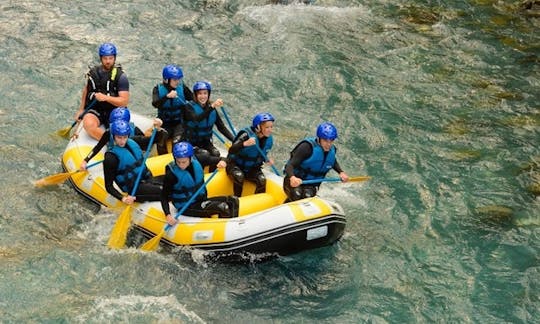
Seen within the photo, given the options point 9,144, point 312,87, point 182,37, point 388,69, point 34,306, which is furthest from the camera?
point 182,37

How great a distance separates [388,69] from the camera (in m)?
13.6

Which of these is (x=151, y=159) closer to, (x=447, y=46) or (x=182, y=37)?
(x=182, y=37)

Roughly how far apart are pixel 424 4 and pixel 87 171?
11.6 meters

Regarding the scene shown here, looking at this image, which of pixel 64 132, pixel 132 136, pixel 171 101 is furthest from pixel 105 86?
pixel 64 132

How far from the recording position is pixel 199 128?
9.02 metres

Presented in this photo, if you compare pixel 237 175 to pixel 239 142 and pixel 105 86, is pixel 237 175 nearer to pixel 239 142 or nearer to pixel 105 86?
pixel 239 142

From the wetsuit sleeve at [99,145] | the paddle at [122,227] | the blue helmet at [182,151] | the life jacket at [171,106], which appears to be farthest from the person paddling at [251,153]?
the wetsuit sleeve at [99,145]

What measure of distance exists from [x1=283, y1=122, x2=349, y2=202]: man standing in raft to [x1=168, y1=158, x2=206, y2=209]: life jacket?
1074mm

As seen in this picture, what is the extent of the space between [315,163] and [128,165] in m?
2.32

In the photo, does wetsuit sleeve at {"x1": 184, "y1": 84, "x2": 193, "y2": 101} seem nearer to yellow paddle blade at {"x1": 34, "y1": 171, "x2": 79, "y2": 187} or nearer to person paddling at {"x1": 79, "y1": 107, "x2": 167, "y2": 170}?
person paddling at {"x1": 79, "y1": 107, "x2": 167, "y2": 170}

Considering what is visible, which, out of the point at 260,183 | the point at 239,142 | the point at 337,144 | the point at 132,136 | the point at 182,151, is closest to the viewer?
the point at 182,151

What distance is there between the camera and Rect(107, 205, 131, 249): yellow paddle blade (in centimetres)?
799

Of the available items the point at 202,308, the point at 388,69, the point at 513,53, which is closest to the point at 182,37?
the point at 388,69

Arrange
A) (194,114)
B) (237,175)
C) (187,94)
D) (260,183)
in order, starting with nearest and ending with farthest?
(237,175), (260,183), (194,114), (187,94)
